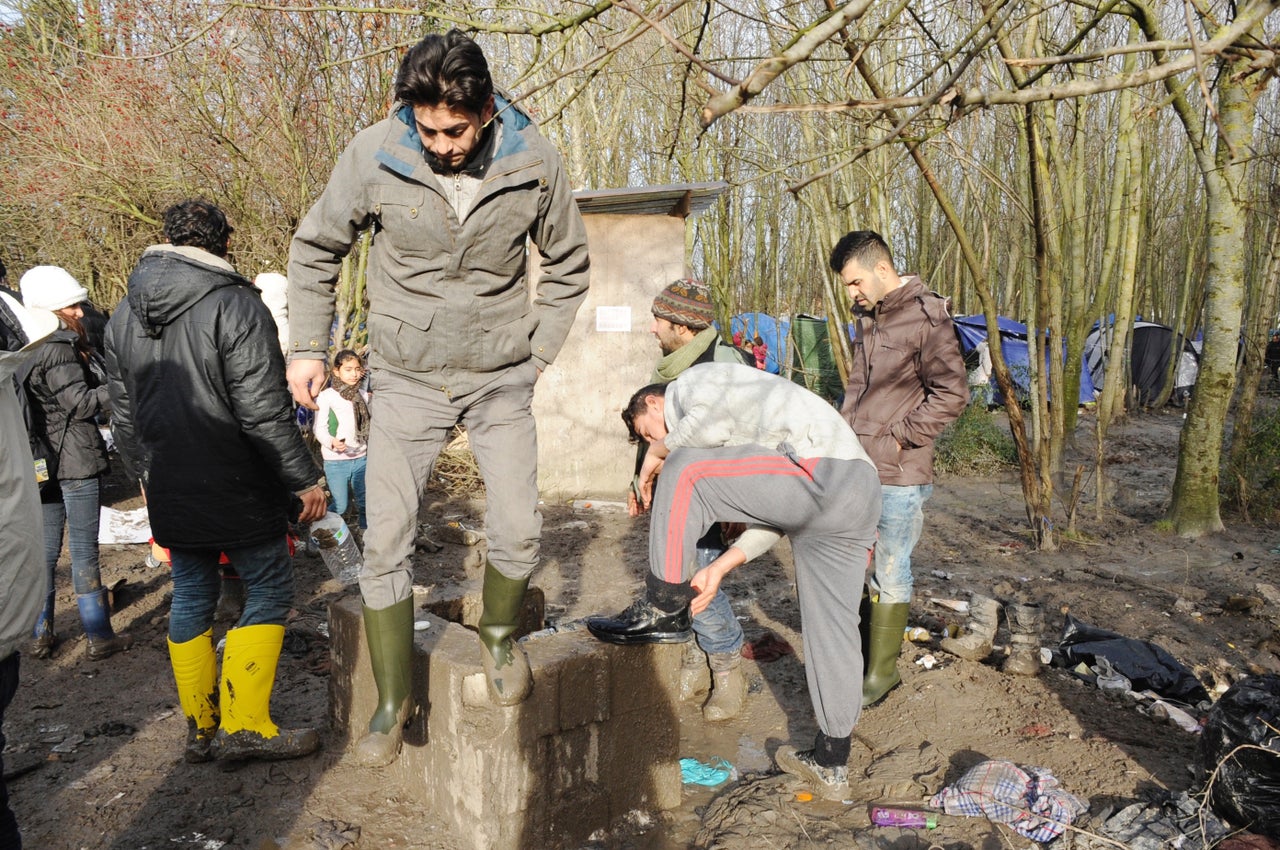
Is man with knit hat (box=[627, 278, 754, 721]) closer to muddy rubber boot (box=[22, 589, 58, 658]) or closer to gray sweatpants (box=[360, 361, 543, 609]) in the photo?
gray sweatpants (box=[360, 361, 543, 609])

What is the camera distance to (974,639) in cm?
461

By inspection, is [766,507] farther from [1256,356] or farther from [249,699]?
[1256,356]

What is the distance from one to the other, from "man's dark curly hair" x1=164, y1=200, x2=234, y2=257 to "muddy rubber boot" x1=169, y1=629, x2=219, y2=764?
1.49 meters

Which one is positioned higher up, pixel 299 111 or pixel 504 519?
pixel 299 111

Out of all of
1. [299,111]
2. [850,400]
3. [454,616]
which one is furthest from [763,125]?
[454,616]

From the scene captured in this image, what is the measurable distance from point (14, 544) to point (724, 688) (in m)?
2.98

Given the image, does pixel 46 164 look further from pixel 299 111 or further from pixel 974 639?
pixel 974 639

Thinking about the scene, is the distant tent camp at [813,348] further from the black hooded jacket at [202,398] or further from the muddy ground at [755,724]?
the black hooded jacket at [202,398]

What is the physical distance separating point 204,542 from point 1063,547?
20.2 feet

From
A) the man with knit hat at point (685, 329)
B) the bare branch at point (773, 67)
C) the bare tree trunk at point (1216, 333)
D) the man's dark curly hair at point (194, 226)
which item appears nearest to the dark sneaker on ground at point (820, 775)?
the man with knit hat at point (685, 329)

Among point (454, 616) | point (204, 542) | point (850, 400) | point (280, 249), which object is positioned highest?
point (280, 249)

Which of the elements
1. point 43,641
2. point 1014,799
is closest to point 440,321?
point 1014,799

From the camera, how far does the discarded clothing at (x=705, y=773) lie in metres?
3.73

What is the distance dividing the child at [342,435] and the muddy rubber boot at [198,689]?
2.87 meters
